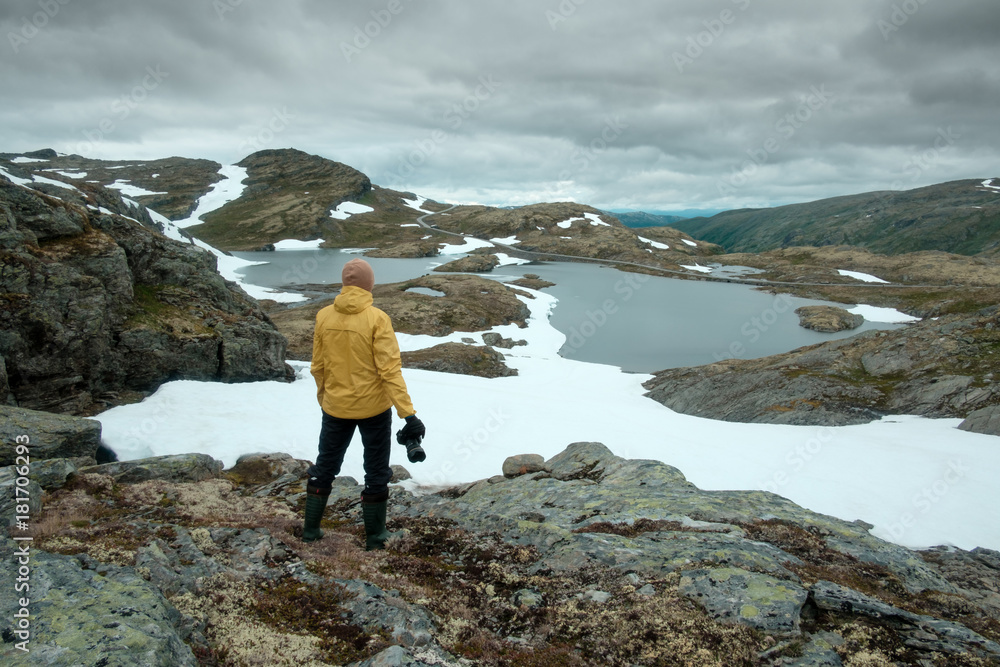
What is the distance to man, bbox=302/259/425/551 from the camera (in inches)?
312

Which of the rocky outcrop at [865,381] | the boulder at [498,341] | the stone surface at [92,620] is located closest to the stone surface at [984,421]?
the rocky outcrop at [865,381]

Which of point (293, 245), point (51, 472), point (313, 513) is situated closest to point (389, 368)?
point (313, 513)

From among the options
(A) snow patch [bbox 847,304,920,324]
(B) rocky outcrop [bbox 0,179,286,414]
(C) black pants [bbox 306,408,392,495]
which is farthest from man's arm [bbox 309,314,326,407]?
(A) snow patch [bbox 847,304,920,324]

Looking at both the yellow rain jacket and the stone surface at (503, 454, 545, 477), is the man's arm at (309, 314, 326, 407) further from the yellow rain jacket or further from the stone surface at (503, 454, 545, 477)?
the stone surface at (503, 454, 545, 477)

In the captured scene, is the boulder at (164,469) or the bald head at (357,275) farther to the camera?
the boulder at (164,469)

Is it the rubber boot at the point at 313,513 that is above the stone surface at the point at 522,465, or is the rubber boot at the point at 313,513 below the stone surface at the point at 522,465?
above

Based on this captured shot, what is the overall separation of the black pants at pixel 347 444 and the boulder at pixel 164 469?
5.91m

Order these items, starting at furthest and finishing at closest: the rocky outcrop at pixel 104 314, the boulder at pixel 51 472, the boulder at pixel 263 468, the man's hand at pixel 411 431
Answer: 1. the rocky outcrop at pixel 104 314
2. the boulder at pixel 263 468
3. the boulder at pixel 51 472
4. the man's hand at pixel 411 431

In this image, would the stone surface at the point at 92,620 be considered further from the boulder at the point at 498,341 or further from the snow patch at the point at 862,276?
the snow patch at the point at 862,276

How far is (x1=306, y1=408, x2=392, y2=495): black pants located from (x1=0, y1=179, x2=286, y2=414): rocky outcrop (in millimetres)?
12541

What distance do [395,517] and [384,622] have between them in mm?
5231

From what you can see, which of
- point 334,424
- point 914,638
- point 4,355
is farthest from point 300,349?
point 914,638

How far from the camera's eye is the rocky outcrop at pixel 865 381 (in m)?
26.8

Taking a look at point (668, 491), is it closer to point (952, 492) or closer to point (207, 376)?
point (952, 492)
